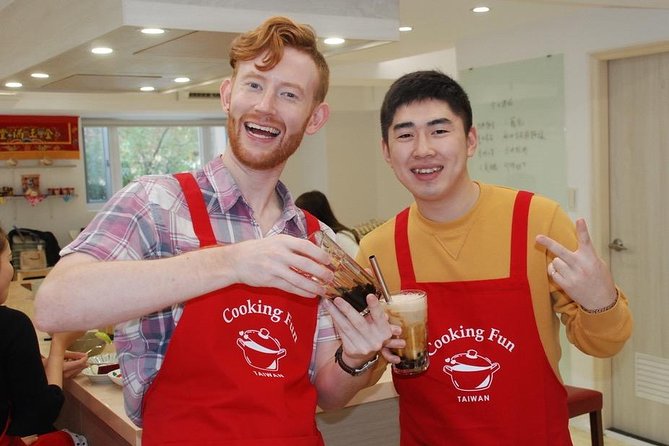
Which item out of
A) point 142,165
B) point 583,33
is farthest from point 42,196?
point 583,33

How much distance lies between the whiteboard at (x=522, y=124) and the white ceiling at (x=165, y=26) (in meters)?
0.45

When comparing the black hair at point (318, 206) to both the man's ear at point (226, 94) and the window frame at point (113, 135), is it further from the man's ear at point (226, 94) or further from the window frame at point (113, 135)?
the window frame at point (113, 135)

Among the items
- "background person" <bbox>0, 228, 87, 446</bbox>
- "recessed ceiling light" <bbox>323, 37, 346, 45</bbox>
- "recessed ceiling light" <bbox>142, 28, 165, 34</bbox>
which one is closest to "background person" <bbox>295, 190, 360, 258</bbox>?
"recessed ceiling light" <bbox>323, 37, 346, 45</bbox>

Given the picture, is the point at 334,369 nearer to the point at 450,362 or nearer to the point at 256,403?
the point at 256,403

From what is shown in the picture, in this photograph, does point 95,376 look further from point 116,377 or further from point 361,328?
point 361,328

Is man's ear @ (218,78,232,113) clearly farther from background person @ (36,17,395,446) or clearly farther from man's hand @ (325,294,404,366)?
man's hand @ (325,294,404,366)

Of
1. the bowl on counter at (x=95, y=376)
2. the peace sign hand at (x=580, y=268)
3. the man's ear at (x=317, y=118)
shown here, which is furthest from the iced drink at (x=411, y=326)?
the bowl on counter at (x=95, y=376)

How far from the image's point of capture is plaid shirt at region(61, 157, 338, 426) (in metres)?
1.39

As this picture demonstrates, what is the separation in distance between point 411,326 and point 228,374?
43 centimetres

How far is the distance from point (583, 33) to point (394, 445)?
117 inches

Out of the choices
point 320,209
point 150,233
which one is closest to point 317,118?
point 150,233

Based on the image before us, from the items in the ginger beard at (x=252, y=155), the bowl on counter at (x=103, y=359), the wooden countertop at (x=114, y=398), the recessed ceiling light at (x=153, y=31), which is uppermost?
the recessed ceiling light at (x=153, y=31)

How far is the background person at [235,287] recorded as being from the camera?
125 centimetres

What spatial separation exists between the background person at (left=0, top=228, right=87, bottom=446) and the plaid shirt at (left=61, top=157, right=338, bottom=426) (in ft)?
3.06
